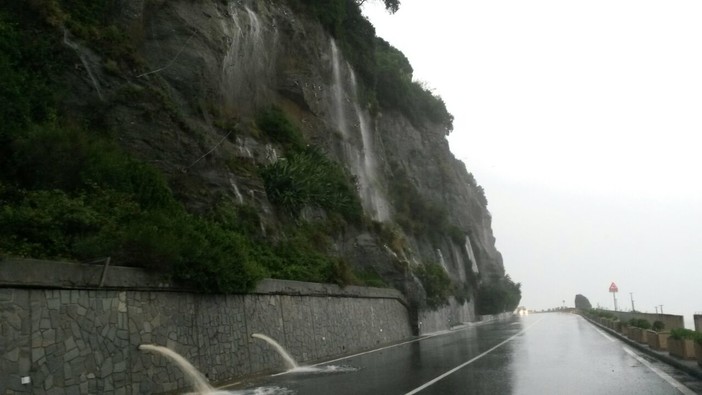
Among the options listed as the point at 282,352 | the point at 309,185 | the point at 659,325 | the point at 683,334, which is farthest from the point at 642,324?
the point at 282,352

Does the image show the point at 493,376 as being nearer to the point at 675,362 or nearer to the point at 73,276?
the point at 675,362

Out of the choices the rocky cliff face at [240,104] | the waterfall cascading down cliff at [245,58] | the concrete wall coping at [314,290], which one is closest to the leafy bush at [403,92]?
the rocky cliff face at [240,104]

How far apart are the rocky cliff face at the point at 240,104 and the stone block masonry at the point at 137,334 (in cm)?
478

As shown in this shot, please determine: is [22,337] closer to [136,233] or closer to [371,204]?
[136,233]

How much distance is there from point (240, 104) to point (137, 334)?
1836cm

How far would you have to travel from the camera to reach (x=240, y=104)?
29188mm

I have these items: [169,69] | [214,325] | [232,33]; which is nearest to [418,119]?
[232,33]

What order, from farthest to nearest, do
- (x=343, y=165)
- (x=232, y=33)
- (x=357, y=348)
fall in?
(x=343, y=165)
(x=232, y=33)
(x=357, y=348)

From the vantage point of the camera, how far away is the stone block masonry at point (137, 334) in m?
9.60

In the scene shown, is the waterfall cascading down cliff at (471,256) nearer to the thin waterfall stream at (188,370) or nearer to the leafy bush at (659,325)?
the leafy bush at (659,325)

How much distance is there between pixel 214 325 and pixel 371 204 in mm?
28407

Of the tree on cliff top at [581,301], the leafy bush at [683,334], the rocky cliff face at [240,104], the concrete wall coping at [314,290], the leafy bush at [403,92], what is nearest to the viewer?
the leafy bush at [683,334]

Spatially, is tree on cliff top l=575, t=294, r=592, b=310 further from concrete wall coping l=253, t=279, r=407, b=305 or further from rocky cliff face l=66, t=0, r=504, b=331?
concrete wall coping l=253, t=279, r=407, b=305

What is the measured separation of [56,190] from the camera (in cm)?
1353
